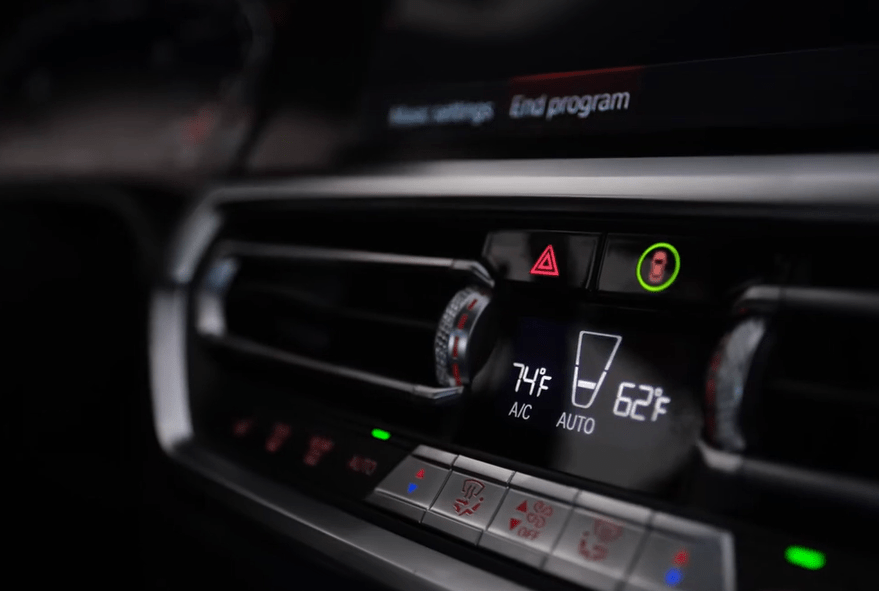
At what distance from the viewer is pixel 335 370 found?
62 cm

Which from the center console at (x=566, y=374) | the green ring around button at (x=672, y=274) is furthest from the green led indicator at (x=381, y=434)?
the green ring around button at (x=672, y=274)

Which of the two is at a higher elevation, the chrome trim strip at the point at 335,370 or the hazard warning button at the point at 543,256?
the hazard warning button at the point at 543,256

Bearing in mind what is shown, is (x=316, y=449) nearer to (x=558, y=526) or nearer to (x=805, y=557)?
(x=558, y=526)

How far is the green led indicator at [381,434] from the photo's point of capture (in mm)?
587

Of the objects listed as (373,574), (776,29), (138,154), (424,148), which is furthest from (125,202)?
(776,29)

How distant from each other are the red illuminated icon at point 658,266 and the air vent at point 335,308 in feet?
0.41

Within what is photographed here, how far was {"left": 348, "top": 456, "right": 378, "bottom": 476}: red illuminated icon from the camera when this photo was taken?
581mm

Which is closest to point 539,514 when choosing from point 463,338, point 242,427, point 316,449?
point 463,338

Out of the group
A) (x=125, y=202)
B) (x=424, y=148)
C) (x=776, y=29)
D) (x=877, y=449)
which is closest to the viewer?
(x=877, y=449)

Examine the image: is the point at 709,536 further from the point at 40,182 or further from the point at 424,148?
the point at 40,182

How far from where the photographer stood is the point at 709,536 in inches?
16.1

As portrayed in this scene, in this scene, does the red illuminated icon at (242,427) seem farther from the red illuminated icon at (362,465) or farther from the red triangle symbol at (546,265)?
the red triangle symbol at (546,265)

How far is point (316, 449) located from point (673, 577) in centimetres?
33

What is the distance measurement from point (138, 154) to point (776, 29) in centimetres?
81
